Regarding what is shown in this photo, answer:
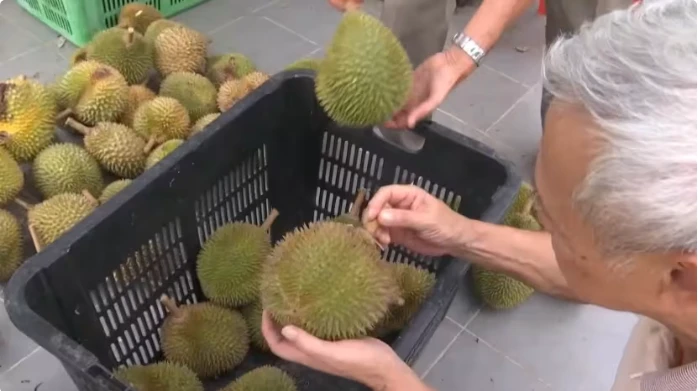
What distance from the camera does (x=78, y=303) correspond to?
876 millimetres

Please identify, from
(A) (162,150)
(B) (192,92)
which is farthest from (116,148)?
(B) (192,92)

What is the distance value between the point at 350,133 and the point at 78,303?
1.56 ft

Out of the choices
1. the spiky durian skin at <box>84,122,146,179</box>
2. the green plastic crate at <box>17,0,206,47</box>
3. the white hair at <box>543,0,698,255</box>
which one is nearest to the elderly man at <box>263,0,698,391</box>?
the white hair at <box>543,0,698,255</box>

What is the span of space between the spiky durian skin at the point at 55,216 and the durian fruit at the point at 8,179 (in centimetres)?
9

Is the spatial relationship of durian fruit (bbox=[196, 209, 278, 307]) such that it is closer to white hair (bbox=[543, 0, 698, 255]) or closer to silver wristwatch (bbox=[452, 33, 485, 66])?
silver wristwatch (bbox=[452, 33, 485, 66])

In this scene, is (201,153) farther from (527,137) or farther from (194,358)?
(527,137)

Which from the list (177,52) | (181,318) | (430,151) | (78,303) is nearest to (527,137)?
(430,151)

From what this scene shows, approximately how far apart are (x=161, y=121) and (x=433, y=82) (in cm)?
55

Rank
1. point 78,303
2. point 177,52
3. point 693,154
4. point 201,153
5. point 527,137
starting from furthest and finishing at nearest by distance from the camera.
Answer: point 527,137, point 177,52, point 201,153, point 78,303, point 693,154

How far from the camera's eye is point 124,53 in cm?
146

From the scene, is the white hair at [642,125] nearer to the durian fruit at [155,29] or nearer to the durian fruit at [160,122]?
the durian fruit at [160,122]

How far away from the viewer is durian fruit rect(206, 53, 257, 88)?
4.95 feet

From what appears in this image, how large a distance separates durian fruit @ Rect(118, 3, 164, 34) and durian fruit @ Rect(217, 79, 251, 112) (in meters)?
0.34

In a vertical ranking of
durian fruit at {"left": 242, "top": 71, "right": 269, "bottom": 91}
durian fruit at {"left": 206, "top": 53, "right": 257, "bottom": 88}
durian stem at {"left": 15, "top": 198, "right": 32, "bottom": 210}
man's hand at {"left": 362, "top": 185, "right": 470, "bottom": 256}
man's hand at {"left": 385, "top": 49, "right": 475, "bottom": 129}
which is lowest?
durian stem at {"left": 15, "top": 198, "right": 32, "bottom": 210}
